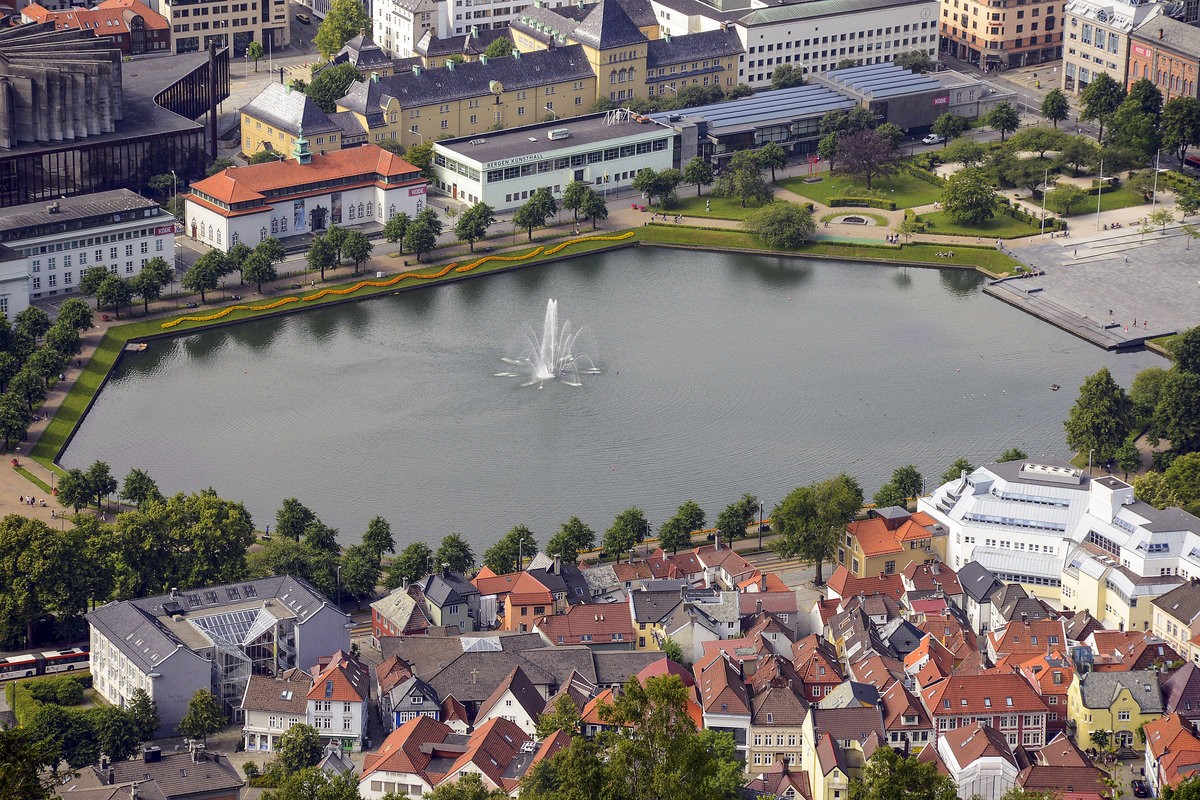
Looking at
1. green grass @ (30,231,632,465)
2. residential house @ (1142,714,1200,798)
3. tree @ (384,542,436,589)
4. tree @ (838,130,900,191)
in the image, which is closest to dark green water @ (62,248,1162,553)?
green grass @ (30,231,632,465)

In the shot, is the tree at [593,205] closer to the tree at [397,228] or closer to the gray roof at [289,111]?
the tree at [397,228]

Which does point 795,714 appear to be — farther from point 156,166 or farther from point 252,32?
point 252,32

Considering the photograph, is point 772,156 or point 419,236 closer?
point 419,236

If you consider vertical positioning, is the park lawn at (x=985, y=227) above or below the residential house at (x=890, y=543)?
above

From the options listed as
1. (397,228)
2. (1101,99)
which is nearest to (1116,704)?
(397,228)

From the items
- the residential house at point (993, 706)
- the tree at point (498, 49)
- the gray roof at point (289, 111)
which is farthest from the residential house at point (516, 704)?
the tree at point (498, 49)

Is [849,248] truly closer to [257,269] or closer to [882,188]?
[882,188]
